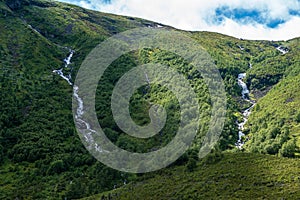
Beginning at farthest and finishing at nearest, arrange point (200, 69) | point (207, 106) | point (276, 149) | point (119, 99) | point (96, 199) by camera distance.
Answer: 1. point (200, 69)
2. point (119, 99)
3. point (207, 106)
4. point (276, 149)
5. point (96, 199)

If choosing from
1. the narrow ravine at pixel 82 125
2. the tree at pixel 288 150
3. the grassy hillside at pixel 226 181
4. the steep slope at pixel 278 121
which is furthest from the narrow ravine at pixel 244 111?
the narrow ravine at pixel 82 125

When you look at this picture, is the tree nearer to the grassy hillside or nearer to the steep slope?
the steep slope

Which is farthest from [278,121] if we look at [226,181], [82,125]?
[82,125]

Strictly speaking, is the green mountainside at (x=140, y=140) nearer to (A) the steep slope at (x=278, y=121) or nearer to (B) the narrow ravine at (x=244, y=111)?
(A) the steep slope at (x=278, y=121)

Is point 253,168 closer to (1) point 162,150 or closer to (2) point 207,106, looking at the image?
(1) point 162,150

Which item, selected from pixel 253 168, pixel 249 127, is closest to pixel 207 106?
pixel 249 127

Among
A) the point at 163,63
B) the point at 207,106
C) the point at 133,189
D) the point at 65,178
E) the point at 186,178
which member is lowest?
the point at 65,178

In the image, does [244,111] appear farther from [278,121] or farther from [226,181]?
[226,181]
